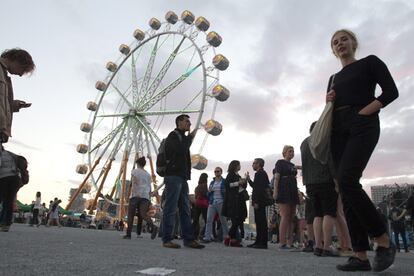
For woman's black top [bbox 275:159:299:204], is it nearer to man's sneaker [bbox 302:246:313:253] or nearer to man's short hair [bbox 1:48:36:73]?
man's sneaker [bbox 302:246:313:253]

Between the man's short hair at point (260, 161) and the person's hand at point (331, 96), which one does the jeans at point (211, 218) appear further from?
the person's hand at point (331, 96)

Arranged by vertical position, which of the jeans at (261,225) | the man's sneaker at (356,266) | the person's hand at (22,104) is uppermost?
the person's hand at (22,104)

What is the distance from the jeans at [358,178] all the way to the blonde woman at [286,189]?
3348 mm

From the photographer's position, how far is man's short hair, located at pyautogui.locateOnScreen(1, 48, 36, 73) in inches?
128

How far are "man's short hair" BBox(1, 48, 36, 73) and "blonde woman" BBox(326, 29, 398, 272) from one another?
8.15 feet

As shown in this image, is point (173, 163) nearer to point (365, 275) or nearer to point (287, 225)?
point (287, 225)

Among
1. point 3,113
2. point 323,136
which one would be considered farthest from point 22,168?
point 323,136

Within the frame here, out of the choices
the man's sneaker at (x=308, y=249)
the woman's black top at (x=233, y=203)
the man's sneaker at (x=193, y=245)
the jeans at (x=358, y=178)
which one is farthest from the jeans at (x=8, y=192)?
the man's sneaker at (x=308, y=249)

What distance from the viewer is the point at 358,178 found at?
2537mm

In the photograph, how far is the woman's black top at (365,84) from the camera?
2.61 m

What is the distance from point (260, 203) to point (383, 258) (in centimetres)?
399

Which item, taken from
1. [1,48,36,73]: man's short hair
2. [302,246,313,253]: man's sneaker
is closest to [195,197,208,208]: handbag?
[302,246,313,253]: man's sneaker

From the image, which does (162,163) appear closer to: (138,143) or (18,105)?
(18,105)

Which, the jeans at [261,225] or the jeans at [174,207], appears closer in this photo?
the jeans at [174,207]
